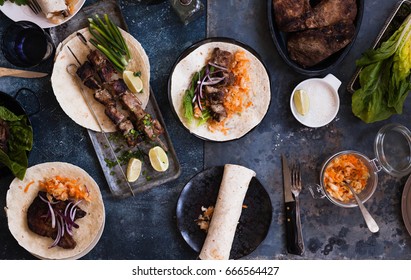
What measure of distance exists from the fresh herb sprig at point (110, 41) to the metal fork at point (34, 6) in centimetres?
42

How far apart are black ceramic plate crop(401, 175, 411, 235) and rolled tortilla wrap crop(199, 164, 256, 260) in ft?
4.20

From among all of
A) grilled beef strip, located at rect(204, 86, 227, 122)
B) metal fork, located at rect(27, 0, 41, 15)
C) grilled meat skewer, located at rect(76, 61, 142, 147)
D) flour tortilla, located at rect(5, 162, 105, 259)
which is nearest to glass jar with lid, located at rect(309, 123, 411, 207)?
grilled beef strip, located at rect(204, 86, 227, 122)

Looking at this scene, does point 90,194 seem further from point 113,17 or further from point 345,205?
point 345,205

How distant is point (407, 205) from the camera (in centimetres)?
421

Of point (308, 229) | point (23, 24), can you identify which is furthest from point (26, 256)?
point (308, 229)

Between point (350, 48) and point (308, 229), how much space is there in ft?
4.82

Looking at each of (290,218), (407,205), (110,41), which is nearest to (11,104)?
(110,41)

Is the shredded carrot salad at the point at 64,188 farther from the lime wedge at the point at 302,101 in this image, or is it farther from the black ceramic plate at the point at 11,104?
the lime wedge at the point at 302,101

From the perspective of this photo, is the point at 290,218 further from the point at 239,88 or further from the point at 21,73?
the point at 21,73

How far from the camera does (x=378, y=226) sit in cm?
429

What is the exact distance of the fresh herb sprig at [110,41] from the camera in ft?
13.2

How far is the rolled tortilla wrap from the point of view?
398 centimetres

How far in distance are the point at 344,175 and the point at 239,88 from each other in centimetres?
107

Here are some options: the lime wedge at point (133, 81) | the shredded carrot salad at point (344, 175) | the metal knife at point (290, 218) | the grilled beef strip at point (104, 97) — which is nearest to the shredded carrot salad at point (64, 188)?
the grilled beef strip at point (104, 97)
